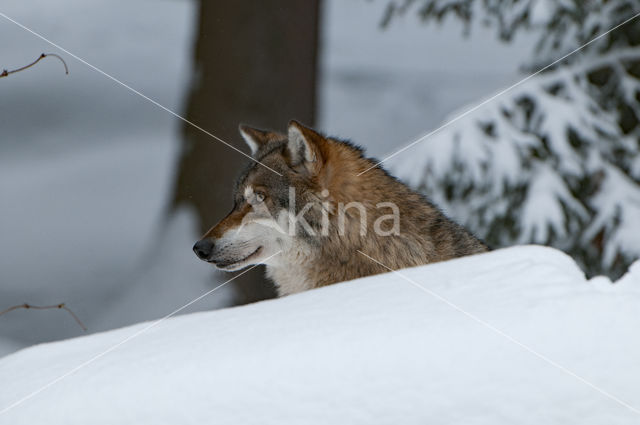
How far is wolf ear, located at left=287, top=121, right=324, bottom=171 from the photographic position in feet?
12.1

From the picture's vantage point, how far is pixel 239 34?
249 inches

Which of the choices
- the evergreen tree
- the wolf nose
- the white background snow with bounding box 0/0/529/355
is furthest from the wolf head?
the evergreen tree

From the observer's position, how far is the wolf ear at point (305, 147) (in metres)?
3.68

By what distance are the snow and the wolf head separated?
1498 millimetres

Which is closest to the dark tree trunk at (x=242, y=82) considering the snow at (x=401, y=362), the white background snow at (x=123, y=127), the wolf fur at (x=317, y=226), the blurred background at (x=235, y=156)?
the blurred background at (x=235, y=156)

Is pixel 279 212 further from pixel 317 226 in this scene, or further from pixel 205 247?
pixel 205 247

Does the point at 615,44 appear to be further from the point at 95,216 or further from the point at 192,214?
the point at 95,216

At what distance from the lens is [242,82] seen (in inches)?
248

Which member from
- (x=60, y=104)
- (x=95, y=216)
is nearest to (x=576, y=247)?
(x=95, y=216)

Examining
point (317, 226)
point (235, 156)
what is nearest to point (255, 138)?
point (317, 226)

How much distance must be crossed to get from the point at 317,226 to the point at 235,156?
2.69 metres

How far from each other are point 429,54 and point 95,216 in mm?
6852

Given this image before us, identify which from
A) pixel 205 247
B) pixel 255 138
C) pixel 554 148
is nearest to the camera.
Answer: pixel 205 247

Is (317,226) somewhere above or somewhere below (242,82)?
below
